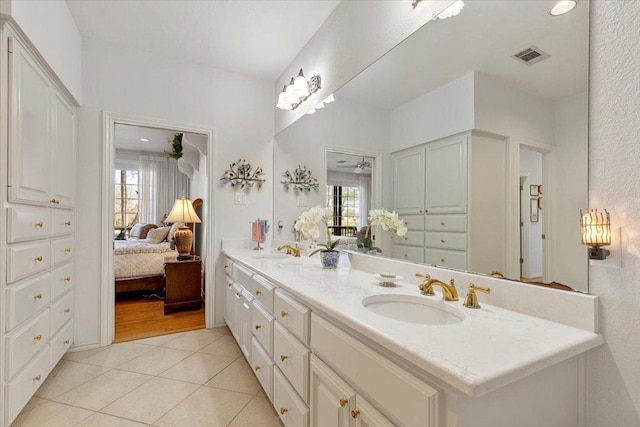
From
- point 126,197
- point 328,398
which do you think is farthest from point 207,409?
point 126,197

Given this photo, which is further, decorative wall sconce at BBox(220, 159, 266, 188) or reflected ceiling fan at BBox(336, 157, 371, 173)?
decorative wall sconce at BBox(220, 159, 266, 188)

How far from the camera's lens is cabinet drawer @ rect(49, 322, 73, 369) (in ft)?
6.50

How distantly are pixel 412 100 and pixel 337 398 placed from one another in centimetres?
135

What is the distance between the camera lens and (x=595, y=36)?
90 cm

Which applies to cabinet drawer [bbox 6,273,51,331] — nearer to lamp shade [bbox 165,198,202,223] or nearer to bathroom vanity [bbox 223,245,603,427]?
bathroom vanity [bbox 223,245,603,427]

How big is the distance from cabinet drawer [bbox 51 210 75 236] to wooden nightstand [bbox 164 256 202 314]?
4.09ft

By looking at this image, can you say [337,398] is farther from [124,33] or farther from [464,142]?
[124,33]

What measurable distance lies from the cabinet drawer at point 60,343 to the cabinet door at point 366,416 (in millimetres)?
2107

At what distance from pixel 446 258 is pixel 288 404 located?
0.97 metres

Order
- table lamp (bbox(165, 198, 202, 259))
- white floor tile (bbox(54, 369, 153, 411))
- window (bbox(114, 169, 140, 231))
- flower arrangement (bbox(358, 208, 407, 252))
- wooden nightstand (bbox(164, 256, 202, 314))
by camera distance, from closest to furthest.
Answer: flower arrangement (bbox(358, 208, 407, 252)) → white floor tile (bbox(54, 369, 153, 411)) → wooden nightstand (bbox(164, 256, 202, 314)) → table lamp (bbox(165, 198, 202, 259)) → window (bbox(114, 169, 140, 231))

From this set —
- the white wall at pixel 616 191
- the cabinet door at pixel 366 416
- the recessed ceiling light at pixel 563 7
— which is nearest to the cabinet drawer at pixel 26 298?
the cabinet door at pixel 366 416

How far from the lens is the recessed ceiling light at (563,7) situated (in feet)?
3.07

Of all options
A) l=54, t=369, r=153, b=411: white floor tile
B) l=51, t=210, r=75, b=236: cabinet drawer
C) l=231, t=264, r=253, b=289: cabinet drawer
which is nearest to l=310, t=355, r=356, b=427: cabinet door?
l=231, t=264, r=253, b=289: cabinet drawer

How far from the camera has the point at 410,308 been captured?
1.23 meters
